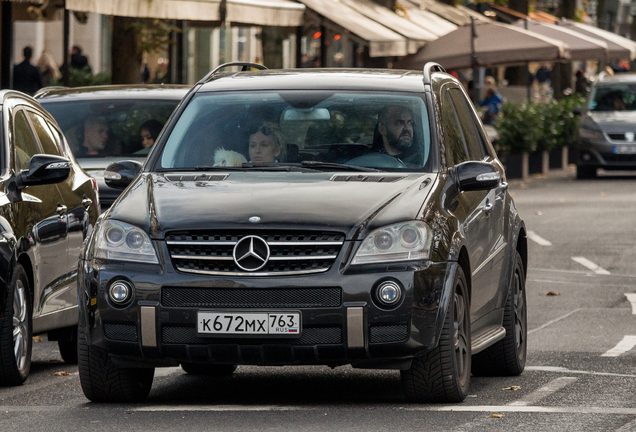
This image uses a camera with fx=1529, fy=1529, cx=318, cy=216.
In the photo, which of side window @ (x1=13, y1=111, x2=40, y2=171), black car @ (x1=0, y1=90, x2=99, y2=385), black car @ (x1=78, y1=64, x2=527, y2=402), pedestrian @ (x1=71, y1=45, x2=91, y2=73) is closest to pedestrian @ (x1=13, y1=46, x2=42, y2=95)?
pedestrian @ (x1=71, y1=45, x2=91, y2=73)

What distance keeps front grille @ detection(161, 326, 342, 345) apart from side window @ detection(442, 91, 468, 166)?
137 cm

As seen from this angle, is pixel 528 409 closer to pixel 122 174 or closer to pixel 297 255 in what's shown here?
pixel 297 255

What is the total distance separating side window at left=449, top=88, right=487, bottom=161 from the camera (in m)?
8.52

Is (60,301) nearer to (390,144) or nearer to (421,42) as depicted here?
(390,144)

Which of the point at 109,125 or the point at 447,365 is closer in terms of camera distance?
the point at 447,365

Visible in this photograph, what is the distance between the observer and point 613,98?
29094 mm

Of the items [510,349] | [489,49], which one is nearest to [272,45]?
[489,49]

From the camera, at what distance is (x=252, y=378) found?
8.52 metres

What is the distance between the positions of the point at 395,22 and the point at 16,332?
22.1 meters

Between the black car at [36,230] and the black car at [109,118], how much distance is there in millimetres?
2739

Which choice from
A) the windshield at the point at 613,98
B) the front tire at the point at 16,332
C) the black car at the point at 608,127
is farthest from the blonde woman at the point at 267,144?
the windshield at the point at 613,98

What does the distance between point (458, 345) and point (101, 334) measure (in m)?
1.67

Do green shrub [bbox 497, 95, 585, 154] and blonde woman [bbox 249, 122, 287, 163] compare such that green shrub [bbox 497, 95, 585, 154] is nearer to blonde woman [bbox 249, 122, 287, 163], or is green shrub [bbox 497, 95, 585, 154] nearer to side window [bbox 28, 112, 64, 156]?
side window [bbox 28, 112, 64, 156]

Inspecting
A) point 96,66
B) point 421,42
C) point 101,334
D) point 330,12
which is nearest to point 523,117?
point 421,42
